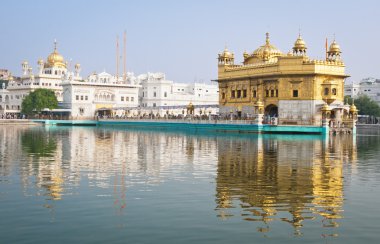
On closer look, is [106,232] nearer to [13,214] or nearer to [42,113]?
[13,214]

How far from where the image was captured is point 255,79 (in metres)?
64.6

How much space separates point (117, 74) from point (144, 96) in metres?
7.46

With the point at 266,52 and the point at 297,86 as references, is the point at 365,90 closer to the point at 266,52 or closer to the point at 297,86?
the point at 266,52

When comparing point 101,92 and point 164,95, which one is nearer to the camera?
point 101,92

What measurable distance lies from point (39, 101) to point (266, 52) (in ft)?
153

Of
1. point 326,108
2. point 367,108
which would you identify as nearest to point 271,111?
point 326,108

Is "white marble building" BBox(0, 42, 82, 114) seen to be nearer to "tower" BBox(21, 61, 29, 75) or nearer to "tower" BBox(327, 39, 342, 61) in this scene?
"tower" BBox(21, 61, 29, 75)

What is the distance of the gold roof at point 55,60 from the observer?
113250mm

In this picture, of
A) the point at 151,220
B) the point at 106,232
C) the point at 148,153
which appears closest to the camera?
the point at 106,232

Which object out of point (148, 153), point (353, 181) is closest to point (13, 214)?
point (353, 181)

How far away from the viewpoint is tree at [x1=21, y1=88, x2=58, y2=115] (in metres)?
96.1

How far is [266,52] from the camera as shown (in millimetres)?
68312

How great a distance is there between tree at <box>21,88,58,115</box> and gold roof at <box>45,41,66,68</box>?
1595cm

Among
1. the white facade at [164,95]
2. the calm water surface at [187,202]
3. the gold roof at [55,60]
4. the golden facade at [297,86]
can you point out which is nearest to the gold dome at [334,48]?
the golden facade at [297,86]
